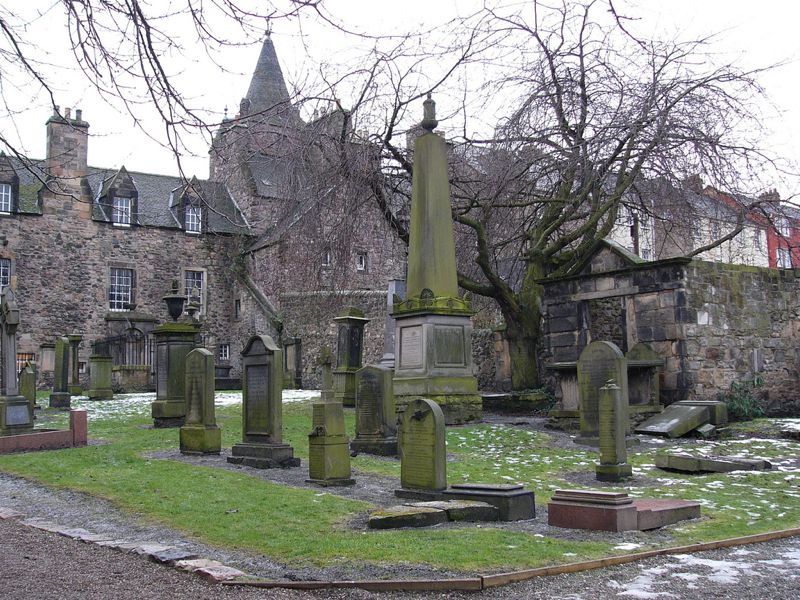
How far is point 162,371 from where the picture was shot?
18.2m

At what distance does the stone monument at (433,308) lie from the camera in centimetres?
1591

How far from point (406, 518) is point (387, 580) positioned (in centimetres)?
176

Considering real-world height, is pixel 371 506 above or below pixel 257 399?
below

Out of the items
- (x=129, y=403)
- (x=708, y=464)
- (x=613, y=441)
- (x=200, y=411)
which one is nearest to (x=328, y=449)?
(x=613, y=441)

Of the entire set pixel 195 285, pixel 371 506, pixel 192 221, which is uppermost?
pixel 192 221

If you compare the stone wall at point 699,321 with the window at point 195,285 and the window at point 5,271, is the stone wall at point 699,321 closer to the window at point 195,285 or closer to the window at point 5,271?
the window at point 195,285

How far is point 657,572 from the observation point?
5.69 metres

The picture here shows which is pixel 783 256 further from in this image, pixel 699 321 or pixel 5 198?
pixel 5 198

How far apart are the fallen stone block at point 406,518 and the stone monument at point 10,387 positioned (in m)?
9.60

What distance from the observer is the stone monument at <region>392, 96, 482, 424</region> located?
15906 millimetres

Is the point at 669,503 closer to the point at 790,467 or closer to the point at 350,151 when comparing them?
the point at 790,467

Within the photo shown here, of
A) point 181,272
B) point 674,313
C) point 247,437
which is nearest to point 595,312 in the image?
point 674,313

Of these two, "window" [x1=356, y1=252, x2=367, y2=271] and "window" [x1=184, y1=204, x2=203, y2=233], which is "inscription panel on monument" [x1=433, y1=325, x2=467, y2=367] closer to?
"window" [x1=356, y1=252, x2=367, y2=271]

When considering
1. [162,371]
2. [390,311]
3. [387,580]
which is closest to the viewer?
[387,580]
